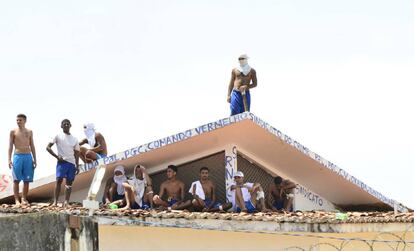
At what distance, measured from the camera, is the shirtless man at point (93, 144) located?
14.6 meters

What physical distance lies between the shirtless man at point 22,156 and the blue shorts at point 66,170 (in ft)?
1.30

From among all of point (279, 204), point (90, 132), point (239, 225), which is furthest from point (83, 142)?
point (239, 225)

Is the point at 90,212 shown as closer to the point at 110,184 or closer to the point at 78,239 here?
the point at 78,239

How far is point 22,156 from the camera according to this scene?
13.6 meters

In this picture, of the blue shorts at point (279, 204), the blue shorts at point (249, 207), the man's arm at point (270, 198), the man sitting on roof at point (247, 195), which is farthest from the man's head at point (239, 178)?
the blue shorts at point (279, 204)

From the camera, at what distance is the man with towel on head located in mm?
14422

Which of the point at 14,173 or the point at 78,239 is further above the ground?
the point at 14,173

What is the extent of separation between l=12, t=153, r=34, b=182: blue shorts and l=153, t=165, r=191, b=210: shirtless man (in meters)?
A: 1.76

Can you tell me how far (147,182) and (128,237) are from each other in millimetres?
1554

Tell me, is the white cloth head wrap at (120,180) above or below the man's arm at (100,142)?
below

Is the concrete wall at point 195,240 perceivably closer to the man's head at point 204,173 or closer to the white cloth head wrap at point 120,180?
the white cloth head wrap at point 120,180

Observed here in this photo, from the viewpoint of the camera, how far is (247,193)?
1453 centimetres

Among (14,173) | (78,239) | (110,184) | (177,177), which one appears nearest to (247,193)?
(177,177)

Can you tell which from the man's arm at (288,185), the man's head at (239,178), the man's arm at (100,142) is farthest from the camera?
the man's arm at (288,185)
